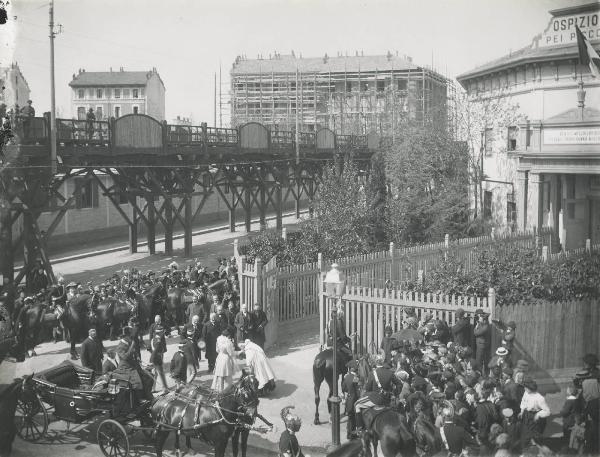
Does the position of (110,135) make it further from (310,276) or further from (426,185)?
(426,185)

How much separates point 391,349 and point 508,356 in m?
2.02

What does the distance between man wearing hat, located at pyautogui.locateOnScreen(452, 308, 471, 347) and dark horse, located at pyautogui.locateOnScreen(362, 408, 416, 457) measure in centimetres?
400

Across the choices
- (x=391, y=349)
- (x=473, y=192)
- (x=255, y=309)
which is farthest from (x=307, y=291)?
(x=473, y=192)

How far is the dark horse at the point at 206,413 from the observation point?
370 inches

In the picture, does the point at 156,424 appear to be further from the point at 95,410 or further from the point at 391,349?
the point at 391,349

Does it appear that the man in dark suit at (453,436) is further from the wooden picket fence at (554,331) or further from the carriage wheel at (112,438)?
the wooden picket fence at (554,331)

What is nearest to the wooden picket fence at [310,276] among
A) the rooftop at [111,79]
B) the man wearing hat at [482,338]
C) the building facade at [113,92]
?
the man wearing hat at [482,338]

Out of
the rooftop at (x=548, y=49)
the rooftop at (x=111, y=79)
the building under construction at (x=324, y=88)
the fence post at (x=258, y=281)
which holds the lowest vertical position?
the fence post at (x=258, y=281)

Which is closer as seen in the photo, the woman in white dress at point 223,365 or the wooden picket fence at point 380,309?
the woman in white dress at point 223,365

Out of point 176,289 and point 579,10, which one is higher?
point 579,10

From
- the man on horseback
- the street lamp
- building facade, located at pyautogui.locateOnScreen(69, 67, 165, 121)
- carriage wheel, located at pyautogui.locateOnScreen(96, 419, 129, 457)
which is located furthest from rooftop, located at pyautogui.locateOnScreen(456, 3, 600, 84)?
building facade, located at pyautogui.locateOnScreen(69, 67, 165, 121)

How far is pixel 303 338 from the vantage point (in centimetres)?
1709

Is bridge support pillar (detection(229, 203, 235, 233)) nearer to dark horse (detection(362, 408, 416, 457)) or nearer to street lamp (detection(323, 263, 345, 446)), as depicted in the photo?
street lamp (detection(323, 263, 345, 446))

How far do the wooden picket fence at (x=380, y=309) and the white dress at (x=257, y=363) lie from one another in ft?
6.56
